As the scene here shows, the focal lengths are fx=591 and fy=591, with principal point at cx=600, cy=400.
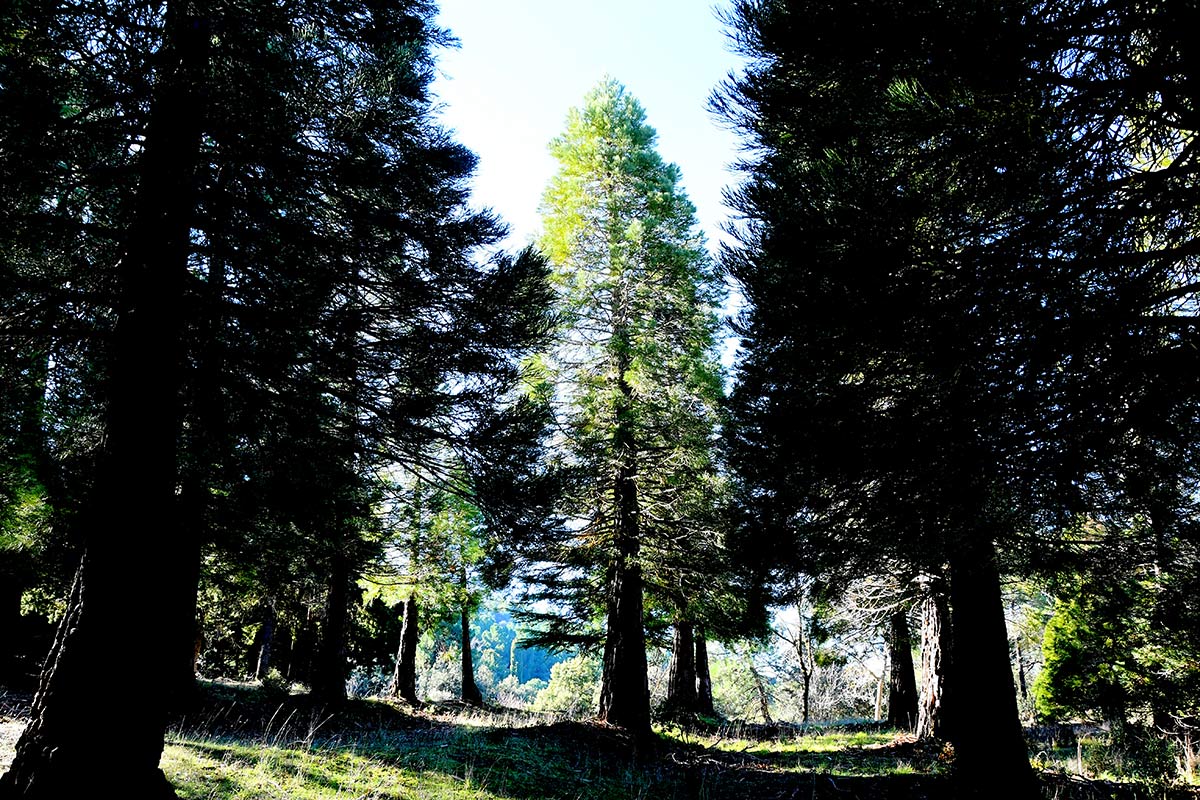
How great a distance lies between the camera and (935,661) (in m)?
9.52

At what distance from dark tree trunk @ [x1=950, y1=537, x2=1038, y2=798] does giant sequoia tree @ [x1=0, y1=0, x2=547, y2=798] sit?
565 cm

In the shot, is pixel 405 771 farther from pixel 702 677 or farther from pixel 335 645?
pixel 702 677

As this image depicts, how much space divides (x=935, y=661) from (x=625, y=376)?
7.09 meters

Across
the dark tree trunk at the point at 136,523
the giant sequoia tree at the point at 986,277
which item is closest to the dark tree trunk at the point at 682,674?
the giant sequoia tree at the point at 986,277

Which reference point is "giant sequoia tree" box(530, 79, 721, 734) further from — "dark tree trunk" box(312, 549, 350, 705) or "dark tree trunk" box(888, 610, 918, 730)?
"dark tree trunk" box(888, 610, 918, 730)

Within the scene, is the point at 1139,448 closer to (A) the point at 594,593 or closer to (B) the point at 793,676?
(A) the point at 594,593

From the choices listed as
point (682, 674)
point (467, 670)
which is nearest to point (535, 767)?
point (682, 674)

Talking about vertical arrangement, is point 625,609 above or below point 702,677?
above

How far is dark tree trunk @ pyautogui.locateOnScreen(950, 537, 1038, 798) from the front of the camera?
6285 mm

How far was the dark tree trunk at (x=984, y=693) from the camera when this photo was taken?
6.29 meters

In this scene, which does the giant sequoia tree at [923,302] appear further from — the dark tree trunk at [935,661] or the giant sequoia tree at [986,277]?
the dark tree trunk at [935,661]

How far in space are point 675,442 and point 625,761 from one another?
542 centimetres

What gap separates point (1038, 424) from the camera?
4.32m

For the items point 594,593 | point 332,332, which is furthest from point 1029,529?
point 594,593
